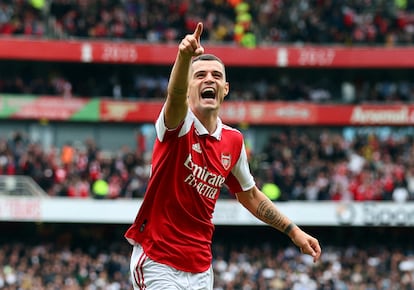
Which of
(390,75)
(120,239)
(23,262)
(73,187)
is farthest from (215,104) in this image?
(390,75)

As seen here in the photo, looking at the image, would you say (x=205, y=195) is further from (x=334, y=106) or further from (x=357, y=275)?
(x=334, y=106)

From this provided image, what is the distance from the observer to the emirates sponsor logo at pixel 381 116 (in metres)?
33.5

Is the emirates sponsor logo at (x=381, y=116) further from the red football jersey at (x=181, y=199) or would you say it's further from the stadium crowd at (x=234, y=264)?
the red football jersey at (x=181, y=199)

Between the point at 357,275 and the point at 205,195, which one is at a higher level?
the point at 205,195

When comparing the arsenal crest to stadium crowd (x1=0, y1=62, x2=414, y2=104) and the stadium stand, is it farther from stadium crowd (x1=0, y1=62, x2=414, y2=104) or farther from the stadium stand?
stadium crowd (x1=0, y1=62, x2=414, y2=104)

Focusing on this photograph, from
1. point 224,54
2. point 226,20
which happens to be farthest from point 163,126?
point 226,20

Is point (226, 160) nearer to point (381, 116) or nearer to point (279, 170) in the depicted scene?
point (279, 170)

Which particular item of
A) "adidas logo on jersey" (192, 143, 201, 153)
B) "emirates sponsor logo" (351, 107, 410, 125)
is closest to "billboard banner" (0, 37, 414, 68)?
"emirates sponsor logo" (351, 107, 410, 125)

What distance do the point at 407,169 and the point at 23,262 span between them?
11.7 metres

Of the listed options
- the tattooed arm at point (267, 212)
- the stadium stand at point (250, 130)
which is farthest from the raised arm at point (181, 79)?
the stadium stand at point (250, 130)

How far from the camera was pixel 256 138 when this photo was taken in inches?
1336

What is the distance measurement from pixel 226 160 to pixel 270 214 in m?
0.68

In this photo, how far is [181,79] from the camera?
5727 mm

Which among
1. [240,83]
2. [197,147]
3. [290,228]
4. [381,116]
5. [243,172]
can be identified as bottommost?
[381,116]
